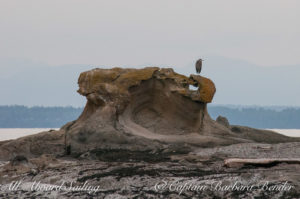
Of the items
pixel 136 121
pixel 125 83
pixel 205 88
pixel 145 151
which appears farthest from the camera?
pixel 136 121

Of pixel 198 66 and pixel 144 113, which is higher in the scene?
pixel 198 66

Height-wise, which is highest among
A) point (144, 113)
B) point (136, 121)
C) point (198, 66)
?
point (198, 66)

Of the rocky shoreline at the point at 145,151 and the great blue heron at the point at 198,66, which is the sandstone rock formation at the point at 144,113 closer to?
the rocky shoreline at the point at 145,151

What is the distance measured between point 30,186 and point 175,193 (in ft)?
13.1

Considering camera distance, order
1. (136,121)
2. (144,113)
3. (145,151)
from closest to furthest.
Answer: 1. (145,151)
2. (136,121)
3. (144,113)

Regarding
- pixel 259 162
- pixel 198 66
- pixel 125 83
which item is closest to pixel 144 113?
pixel 125 83

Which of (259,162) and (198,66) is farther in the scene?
(198,66)

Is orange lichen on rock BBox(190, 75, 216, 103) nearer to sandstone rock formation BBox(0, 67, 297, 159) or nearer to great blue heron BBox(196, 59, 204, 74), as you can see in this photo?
sandstone rock formation BBox(0, 67, 297, 159)

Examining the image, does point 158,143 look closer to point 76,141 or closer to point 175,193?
point 76,141

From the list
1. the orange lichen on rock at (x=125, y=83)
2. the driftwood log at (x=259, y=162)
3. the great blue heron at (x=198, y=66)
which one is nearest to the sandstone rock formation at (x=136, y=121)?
the orange lichen on rock at (x=125, y=83)

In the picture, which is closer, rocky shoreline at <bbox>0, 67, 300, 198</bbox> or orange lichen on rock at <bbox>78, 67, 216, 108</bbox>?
rocky shoreline at <bbox>0, 67, 300, 198</bbox>

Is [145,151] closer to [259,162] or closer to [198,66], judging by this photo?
[259,162]

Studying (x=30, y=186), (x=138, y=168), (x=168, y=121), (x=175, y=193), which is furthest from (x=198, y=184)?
(x=168, y=121)

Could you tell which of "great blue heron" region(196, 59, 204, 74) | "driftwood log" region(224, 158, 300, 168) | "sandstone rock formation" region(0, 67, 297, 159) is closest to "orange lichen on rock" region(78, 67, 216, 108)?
"sandstone rock formation" region(0, 67, 297, 159)
